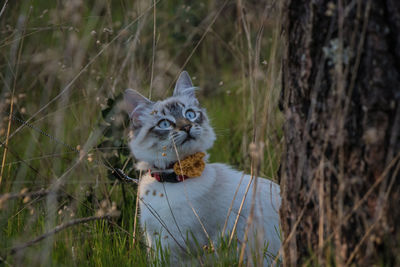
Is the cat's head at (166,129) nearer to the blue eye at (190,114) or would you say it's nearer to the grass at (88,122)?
the blue eye at (190,114)

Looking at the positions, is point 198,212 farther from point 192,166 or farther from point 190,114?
point 190,114

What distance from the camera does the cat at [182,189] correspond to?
7.73ft

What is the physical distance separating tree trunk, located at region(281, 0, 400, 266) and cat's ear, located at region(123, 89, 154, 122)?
1172 mm

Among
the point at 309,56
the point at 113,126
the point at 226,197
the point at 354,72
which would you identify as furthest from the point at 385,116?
the point at 113,126

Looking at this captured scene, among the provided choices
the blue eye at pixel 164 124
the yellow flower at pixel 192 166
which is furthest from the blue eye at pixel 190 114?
the yellow flower at pixel 192 166

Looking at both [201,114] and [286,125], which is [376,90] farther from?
[201,114]

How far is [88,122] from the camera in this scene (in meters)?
3.33

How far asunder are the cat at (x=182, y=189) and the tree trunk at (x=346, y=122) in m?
0.66

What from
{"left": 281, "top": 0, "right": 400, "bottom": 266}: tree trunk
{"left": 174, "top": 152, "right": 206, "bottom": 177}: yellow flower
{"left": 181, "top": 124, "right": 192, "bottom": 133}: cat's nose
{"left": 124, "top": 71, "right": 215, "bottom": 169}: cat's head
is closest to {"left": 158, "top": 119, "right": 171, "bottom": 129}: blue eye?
{"left": 124, "top": 71, "right": 215, "bottom": 169}: cat's head

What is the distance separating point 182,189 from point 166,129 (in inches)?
14.2

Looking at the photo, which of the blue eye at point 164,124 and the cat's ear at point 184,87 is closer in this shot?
the blue eye at point 164,124

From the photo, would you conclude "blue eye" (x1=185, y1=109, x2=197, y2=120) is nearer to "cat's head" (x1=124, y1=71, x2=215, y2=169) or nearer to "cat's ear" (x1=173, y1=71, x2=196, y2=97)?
"cat's head" (x1=124, y1=71, x2=215, y2=169)

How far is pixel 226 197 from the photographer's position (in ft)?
8.07

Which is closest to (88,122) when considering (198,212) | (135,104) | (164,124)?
(135,104)
